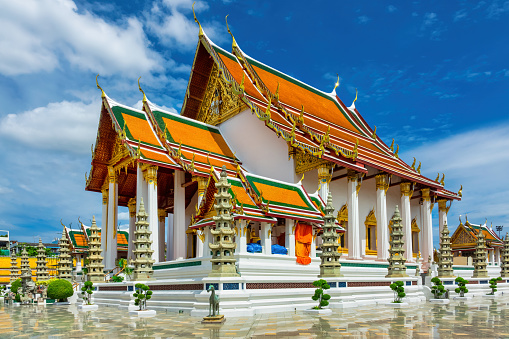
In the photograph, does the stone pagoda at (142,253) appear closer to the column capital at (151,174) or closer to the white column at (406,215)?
the column capital at (151,174)

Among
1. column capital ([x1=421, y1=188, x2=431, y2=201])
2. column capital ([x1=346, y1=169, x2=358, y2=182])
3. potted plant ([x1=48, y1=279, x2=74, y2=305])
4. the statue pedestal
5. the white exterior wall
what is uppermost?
the white exterior wall

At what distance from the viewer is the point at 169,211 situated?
24.4 m

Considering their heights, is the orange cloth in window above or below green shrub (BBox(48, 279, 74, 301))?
above

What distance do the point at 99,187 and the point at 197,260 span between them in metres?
11.8

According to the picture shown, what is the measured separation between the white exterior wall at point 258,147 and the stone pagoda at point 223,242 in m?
8.32

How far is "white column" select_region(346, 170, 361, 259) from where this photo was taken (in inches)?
791

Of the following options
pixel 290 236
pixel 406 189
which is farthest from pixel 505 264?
pixel 290 236

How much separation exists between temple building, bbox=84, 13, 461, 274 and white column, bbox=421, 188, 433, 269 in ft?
0.17

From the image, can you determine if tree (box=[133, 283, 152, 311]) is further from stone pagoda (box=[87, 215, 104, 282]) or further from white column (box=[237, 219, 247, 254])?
stone pagoda (box=[87, 215, 104, 282])

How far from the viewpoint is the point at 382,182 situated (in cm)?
2272

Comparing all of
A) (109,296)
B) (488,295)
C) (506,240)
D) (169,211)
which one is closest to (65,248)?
(169,211)

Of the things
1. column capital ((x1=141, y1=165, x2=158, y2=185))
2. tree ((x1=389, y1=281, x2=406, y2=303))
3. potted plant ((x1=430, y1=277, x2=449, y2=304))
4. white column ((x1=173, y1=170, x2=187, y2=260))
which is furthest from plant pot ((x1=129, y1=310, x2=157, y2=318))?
potted plant ((x1=430, y1=277, x2=449, y2=304))

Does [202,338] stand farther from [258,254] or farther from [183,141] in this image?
[183,141]

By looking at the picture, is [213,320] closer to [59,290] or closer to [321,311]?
[321,311]
